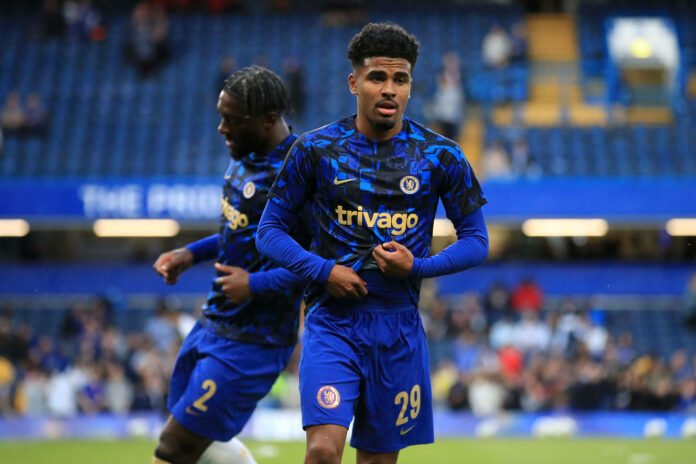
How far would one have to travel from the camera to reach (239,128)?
20.8 ft

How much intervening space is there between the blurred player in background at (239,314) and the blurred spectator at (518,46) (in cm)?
1989

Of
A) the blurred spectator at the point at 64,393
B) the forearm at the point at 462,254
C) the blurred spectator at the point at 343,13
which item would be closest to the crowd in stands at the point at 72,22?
the blurred spectator at the point at 343,13

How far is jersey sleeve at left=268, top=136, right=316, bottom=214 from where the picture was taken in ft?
17.8

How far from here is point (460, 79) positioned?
80.4ft

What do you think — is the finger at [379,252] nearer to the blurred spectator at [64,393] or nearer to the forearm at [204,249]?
the forearm at [204,249]

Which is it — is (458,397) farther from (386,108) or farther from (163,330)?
(386,108)

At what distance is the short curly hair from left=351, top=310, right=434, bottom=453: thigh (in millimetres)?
1166

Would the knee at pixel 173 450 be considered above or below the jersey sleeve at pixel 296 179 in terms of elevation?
below

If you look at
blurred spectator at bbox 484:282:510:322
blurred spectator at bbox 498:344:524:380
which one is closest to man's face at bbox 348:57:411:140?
blurred spectator at bbox 498:344:524:380

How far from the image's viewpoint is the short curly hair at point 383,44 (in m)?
5.38

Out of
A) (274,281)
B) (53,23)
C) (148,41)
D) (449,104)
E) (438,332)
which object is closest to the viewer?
(274,281)

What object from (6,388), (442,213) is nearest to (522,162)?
(442,213)

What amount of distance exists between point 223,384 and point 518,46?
20.7 meters

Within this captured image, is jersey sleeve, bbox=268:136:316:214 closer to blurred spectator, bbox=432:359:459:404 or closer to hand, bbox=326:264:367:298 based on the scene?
hand, bbox=326:264:367:298
